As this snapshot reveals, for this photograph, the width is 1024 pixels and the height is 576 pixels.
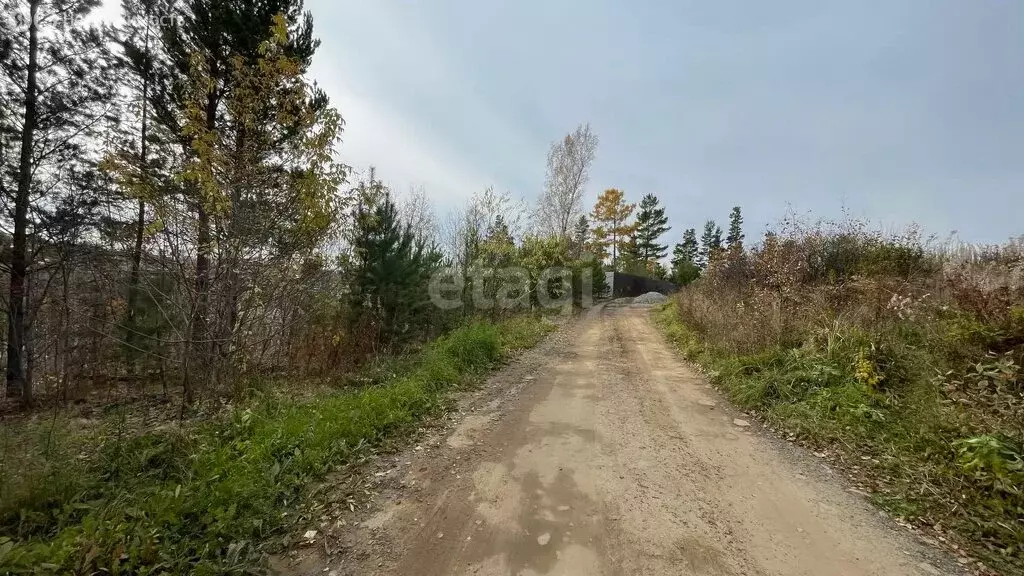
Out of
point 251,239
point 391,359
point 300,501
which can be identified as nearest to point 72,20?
point 251,239

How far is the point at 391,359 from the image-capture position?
7.16 metres

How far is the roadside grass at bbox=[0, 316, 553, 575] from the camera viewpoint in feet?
6.21

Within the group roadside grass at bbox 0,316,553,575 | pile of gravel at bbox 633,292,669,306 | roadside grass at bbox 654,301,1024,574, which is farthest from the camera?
pile of gravel at bbox 633,292,669,306

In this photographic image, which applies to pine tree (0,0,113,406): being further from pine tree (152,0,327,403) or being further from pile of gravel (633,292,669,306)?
pile of gravel (633,292,669,306)

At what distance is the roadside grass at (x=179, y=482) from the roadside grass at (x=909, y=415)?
175 inches

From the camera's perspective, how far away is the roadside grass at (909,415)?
245 cm

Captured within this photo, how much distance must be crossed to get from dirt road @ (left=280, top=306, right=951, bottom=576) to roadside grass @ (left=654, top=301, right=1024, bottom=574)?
1.16ft

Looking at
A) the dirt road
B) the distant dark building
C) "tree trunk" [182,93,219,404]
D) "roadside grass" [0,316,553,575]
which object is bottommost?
the dirt road

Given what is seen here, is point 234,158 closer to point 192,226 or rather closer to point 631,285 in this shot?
point 192,226

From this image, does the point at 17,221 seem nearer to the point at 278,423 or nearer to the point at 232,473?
the point at 278,423

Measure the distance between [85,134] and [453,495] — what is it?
9610mm

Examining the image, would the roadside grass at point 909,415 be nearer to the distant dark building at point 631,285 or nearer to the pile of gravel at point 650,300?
the pile of gravel at point 650,300

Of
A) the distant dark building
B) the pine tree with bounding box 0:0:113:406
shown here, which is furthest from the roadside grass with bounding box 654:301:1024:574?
the distant dark building

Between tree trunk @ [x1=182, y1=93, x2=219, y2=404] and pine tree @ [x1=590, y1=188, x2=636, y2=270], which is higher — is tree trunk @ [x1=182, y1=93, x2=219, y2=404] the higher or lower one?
the lower one
